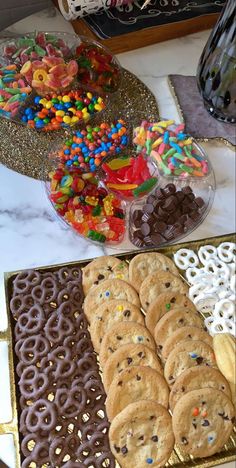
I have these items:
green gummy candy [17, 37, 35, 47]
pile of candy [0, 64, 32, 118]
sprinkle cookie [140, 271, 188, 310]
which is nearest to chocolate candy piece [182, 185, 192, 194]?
sprinkle cookie [140, 271, 188, 310]

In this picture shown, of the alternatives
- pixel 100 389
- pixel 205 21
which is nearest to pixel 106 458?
pixel 100 389

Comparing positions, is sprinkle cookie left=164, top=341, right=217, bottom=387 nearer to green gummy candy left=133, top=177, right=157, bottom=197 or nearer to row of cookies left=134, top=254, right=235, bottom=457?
row of cookies left=134, top=254, right=235, bottom=457

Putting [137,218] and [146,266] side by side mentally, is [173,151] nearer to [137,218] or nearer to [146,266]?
[137,218]

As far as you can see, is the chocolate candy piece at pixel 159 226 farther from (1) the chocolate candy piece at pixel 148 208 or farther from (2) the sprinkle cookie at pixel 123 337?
(2) the sprinkle cookie at pixel 123 337

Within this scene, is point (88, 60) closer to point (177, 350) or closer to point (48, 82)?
point (48, 82)

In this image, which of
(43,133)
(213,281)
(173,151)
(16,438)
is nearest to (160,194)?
(173,151)
